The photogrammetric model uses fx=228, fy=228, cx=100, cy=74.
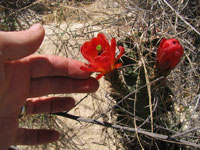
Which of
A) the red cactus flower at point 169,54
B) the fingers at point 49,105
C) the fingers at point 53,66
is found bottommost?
the fingers at point 49,105

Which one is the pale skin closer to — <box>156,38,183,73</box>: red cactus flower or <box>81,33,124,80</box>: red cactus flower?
<box>81,33,124,80</box>: red cactus flower

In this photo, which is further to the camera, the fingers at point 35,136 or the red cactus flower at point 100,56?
the fingers at point 35,136

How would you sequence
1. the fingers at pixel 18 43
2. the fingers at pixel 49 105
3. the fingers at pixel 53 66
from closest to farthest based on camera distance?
the fingers at pixel 18 43 → the fingers at pixel 53 66 → the fingers at pixel 49 105

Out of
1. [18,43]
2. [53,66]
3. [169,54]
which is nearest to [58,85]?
[53,66]

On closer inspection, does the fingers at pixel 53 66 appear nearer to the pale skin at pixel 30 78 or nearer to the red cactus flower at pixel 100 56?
the pale skin at pixel 30 78

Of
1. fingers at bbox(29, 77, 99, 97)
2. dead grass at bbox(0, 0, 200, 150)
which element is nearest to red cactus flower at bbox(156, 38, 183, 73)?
dead grass at bbox(0, 0, 200, 150)

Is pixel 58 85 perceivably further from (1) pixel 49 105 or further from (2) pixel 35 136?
(2) pixel 35 136

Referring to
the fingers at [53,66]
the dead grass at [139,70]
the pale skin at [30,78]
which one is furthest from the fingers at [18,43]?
the dead grass at [139,70]
